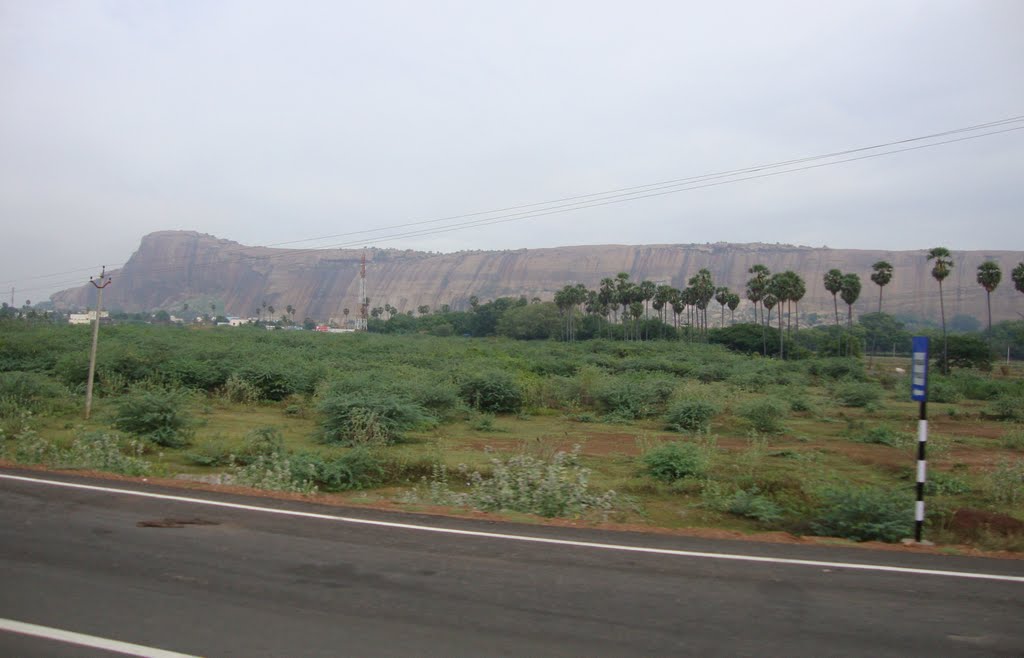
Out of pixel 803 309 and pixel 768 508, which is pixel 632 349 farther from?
pixel 803 309

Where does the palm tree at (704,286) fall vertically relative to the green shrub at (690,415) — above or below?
above

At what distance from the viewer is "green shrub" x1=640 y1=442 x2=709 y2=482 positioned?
48.3 ft

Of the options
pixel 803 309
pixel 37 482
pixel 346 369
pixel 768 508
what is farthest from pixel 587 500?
pixel 803 309

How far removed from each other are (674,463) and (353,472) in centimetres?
720

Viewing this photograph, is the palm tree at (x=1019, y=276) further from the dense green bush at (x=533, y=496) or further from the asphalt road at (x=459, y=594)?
the asphalt road at (x=459, y=594)

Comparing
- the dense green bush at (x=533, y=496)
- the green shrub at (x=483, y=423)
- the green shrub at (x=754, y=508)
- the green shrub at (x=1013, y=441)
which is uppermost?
the green shrub at (x=1013, y=441)

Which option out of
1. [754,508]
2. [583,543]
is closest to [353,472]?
[754,508]

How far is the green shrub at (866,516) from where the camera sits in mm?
8578

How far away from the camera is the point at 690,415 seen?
79.3 feet

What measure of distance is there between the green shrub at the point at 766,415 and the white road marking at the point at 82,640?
73.1ft

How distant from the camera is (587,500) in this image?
10.6m

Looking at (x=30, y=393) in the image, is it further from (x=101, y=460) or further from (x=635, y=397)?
(x=635, y=397)

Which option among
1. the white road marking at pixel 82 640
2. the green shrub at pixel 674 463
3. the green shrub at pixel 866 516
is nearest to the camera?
the white road marking at pixel 82 640

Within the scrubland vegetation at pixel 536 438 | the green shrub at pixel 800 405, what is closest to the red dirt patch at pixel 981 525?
the scrubland vegetation at pixel 536 438
